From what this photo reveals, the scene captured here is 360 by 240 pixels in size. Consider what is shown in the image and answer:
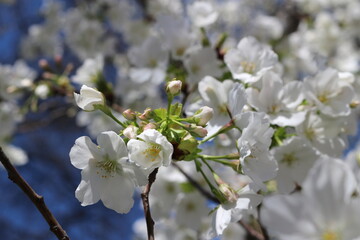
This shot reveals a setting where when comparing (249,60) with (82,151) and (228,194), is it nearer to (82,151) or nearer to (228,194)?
(228,194)

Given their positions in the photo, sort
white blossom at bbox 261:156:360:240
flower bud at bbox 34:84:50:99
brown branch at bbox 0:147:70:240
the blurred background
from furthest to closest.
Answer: the blurred background → flower bud at bbox 34:84:50:99 → brown branch at bbox 0:147:70:240 → white blossom at bbox 261:156:360:240

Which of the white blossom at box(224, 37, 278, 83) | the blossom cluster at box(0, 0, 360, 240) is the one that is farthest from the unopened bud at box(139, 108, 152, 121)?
the white blossom at box(224, 37, 278, 83)

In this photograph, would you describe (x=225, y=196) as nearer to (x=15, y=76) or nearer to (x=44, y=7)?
(x=15, y=76)

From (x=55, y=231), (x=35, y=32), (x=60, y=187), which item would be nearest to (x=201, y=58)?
(x=55, y=231)

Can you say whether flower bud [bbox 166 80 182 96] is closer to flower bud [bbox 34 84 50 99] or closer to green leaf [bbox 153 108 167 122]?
green leaf [bbox 153 108 167 122]

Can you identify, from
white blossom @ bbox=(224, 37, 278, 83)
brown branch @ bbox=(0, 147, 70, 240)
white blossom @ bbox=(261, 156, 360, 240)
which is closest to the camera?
white blossom @ bbox=(261, 156, 360, 240)
